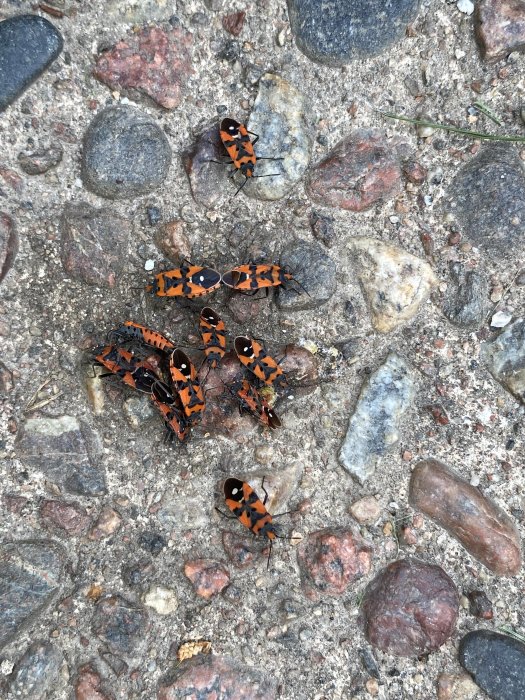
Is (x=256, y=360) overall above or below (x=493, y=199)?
below

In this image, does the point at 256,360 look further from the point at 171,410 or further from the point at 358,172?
the point at 358,172

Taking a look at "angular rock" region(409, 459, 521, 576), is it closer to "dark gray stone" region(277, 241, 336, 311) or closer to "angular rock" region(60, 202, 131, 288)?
"dark gray stone" region(277, 241, 336, 311)

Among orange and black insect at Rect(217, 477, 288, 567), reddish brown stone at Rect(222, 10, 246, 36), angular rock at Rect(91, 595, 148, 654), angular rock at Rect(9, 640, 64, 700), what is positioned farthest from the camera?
reddish brown stone at Rect(222, 10, 246, 36)

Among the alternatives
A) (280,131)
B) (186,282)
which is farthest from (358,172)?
(186,282)

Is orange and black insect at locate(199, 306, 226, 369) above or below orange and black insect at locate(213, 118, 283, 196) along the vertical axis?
below

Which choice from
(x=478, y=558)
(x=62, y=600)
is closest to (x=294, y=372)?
(x=478, y=558)

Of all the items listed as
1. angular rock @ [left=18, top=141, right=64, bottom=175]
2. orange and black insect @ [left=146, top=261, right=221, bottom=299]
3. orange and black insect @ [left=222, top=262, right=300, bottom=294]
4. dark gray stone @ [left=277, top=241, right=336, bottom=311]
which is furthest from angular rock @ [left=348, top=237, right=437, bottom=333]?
angular rock @ [left=18, top=141, right=64, bottom=175]

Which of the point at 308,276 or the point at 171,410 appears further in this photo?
the point at 308,276

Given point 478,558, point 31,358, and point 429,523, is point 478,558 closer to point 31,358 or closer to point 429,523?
point 429,523
